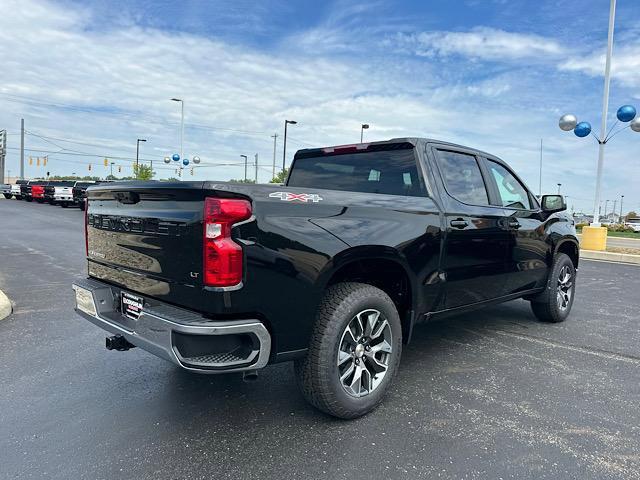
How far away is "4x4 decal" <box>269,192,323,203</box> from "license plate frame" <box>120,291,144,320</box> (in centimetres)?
107

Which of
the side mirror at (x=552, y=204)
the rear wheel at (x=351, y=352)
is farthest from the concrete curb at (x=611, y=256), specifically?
the rear wheel at (x=351, y=352)

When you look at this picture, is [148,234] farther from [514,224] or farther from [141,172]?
[141,172]

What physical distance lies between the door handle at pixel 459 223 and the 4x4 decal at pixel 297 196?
53.4 inches

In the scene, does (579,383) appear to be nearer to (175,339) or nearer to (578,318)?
(578,318)

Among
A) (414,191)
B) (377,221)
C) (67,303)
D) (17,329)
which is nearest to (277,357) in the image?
(377,221)

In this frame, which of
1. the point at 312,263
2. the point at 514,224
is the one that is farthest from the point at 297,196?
the point at 514,224

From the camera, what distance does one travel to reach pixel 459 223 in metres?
3.73

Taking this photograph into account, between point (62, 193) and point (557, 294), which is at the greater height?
point (62, 193)

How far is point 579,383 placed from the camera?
358 cm

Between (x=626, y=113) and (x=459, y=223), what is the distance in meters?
11.9

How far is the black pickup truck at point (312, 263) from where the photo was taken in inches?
95.7

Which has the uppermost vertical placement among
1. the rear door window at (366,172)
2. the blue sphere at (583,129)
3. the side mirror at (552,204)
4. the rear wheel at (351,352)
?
the blue sphere at (583,129)

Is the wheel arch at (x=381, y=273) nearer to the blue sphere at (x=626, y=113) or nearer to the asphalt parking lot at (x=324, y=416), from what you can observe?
the asphalt parking lot at (x=324, y=416)

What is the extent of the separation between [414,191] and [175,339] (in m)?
2.16
